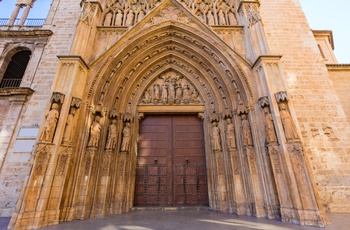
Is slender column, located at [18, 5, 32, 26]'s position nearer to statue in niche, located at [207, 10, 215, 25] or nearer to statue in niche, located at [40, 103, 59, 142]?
statue in niche, located at [40, 103, 59, 142]

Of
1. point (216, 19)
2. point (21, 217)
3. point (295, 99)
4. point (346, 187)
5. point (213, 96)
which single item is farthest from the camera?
point (216, 19)

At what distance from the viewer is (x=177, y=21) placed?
7832 mm

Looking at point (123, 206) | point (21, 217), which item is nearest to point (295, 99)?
point (123, 206)

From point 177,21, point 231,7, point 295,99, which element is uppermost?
point 231,7

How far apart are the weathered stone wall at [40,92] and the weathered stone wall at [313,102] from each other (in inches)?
355

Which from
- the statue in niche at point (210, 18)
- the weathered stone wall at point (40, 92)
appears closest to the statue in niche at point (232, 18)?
the statue in niche at point (210, 18)

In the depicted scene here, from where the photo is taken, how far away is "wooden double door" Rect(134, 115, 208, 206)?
21.5 feet

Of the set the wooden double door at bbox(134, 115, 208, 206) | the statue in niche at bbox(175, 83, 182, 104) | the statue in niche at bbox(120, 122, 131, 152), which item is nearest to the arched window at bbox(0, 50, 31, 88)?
the statue in niche at bbox(120, 122, 131, 152)

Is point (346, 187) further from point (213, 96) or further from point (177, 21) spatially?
point (177, 21)

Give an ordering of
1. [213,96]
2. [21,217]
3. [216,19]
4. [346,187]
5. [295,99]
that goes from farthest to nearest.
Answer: [216,19] < [213,96] < [295,99] < [346,187] < [21,217]

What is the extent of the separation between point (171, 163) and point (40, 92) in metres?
6.08

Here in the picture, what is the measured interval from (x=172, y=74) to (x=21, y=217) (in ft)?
23.4

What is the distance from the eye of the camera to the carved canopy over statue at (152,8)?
320 inches

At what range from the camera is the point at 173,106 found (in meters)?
7.70
